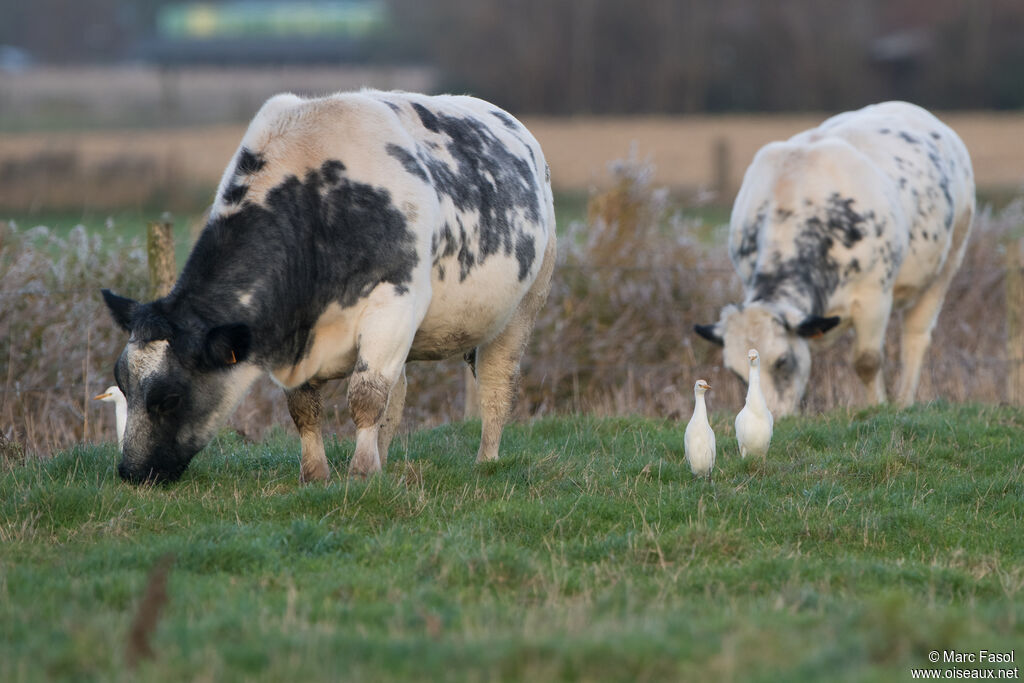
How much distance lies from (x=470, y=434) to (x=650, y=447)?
4.39 ft

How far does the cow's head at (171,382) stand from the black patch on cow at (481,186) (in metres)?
1.40

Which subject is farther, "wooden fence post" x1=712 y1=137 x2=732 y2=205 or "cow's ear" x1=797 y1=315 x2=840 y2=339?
"wooden fence post" x1=712 y1=137 x2=732 y2=205

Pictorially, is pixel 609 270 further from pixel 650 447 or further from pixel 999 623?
pixel 999 623

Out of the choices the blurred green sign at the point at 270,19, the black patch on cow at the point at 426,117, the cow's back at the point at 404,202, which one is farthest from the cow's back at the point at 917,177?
the blurred green sign at the point at 270,19

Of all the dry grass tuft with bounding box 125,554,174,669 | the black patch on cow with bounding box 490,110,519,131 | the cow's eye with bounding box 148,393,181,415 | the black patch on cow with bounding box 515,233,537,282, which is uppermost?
the black patch on cow with bounding box 490,110,519,131

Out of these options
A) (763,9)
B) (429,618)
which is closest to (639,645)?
(429,618)

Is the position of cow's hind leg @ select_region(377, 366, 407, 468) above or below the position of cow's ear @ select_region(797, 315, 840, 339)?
below

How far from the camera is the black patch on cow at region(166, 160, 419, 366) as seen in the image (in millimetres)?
6359

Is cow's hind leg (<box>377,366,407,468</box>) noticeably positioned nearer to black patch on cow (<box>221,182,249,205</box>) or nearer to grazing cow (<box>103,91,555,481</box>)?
grazing cow (<box>103,91,555,481</box>)

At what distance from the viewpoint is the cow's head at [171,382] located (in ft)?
20.4

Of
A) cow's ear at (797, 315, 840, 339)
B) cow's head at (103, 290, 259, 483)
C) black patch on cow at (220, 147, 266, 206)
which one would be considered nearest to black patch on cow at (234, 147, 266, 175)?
black patch on cow at (220, 147, 266, 206)

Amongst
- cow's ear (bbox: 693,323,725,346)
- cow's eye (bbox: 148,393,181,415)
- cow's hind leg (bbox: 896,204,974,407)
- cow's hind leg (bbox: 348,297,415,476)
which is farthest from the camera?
cow's hind leg (bbox: 896,204,974,407)

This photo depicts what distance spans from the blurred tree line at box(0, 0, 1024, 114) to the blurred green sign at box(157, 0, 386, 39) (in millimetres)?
15019

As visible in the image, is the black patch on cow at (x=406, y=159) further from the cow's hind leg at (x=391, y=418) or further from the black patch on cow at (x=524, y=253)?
the cow's hind leg at (x=391, y=418)
